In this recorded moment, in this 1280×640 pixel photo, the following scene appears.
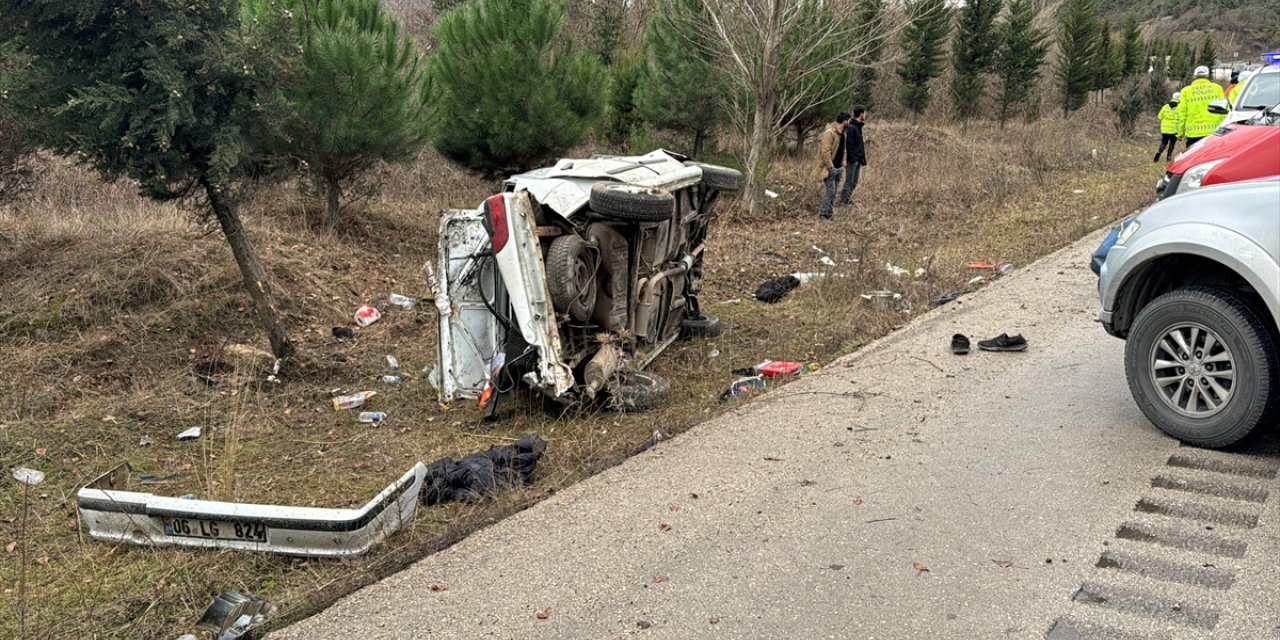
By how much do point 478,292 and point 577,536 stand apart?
8.18 ft

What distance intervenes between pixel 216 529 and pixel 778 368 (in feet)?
14.7

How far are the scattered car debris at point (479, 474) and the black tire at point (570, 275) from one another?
106 cm

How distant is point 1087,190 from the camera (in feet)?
54.6

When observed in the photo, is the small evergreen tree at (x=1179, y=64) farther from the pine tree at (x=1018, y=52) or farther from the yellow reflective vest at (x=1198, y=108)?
the yellow reflective vest at (x=1198, y=108)

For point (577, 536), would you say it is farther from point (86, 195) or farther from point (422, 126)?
point (86, 195)

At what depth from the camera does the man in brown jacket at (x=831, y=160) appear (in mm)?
15125

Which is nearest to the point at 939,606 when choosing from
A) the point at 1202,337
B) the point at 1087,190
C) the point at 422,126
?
the point at 1202,337

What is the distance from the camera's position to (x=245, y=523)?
4129mm

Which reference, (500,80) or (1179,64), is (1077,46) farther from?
(500,80)

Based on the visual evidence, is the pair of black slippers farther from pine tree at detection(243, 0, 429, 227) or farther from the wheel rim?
pine tree at detection(243, 0, 429, 227)

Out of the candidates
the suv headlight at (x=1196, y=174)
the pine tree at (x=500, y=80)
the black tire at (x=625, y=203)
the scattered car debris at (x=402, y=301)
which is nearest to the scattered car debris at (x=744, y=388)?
the black tire at (x=625, y=203)

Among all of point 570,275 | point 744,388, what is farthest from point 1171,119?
point 570,275

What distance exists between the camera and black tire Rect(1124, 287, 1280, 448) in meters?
4.48

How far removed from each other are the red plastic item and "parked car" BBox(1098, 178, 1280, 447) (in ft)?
8.31
